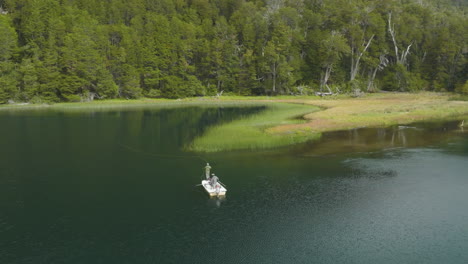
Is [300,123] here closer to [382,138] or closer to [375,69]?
[382,138]

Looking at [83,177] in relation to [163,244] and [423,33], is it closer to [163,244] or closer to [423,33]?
[163,244]

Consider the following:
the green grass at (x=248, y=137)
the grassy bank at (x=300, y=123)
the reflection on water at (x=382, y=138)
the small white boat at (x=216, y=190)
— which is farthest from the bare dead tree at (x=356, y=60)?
the small white boat at (x=216, y=190)

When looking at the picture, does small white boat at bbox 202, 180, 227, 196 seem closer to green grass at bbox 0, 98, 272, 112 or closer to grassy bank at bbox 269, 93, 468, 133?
grassy bank at bbox 269, 93, 468, 133

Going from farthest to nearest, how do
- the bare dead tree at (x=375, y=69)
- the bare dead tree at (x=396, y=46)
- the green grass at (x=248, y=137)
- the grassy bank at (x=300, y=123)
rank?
1. the bare dead tree at (x=375, y=69)
2. the bare dead tree at (x=396, y=46)
3. the grassy bank at (x=300, y=123)
4. the green grass at (x=248, y=137)

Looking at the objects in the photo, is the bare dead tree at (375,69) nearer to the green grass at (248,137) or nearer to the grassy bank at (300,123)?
the grassy bank at (300,123)

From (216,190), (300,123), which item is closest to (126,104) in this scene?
(300,123)

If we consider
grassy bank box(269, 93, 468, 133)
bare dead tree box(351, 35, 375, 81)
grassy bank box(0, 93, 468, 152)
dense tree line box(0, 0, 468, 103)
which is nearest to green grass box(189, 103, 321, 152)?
grassy bank box(0, 93, 468, 152)
